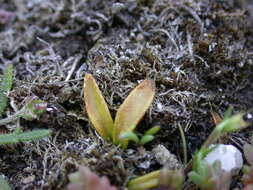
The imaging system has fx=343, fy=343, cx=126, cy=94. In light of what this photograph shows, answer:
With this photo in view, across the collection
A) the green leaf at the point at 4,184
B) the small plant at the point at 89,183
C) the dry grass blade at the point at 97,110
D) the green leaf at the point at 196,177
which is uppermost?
the dry grass blade at the point at 97,110

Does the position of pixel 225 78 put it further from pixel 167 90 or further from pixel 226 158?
pixel 226 158

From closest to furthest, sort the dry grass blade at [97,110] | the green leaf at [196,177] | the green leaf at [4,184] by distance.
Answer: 1. the green leaf at [196,177]
2. the green leaf at [4,184]
3. the dry grass blade at [97,110]

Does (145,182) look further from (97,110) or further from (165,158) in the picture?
(97,110)

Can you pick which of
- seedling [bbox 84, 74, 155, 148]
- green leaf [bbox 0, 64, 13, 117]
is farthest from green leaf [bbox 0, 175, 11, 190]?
seedling [bbox 84, 74, 155, 148]

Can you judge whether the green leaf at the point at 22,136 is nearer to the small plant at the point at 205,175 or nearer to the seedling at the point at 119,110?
the seedling at the point at 119,110

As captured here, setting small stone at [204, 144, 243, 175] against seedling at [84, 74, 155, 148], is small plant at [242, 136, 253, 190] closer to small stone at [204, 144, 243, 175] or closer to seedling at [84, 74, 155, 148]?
small stone at [204, 144, 243, 175]

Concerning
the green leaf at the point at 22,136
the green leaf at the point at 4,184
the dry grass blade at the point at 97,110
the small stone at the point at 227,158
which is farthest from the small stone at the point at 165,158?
the green leaf at the point at 4,184

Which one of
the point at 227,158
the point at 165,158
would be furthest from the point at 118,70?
the point at 227,158

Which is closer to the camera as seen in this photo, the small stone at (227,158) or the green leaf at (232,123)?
the green leaf at (232,123)

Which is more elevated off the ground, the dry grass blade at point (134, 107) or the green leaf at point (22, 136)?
the dry grass blade at point (134, 107)

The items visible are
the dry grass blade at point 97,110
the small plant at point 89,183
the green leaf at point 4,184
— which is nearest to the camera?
the small plant at point 89,183
